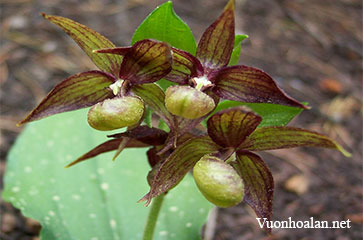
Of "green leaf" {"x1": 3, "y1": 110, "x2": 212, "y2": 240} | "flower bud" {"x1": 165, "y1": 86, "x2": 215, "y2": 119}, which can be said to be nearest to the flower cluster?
"flower bud" {"x1": 165, "y1": 86, "x2": 215, "y2": 119}

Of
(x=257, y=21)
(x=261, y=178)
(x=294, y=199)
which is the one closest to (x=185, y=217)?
(x=261, y=178)

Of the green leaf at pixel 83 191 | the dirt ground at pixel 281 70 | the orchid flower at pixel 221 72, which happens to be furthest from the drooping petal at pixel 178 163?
the dirt ground at pixel 281 70

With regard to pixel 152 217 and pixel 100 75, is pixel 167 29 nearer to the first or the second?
pixel 100 75

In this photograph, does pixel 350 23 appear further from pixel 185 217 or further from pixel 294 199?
pixel 185 217

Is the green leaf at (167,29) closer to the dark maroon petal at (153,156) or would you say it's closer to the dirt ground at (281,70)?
the dark maroon petal at (153,156)

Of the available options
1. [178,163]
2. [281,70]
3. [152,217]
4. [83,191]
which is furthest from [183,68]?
[281,70]
